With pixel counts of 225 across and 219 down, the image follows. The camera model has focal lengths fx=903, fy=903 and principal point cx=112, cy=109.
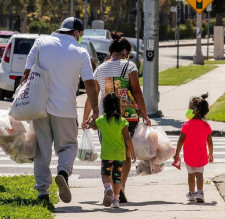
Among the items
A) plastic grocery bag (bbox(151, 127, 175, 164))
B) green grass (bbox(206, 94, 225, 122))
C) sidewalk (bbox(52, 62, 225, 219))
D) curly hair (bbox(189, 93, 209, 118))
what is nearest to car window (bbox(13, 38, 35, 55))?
green grass (bbox(206, 94, 225, 122))

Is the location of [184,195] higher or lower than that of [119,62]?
lower

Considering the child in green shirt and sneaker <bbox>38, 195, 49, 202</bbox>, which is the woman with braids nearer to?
the child in green shirt

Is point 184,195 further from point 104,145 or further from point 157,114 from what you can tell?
point 157,114

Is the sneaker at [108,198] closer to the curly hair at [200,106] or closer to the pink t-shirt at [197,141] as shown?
the pink t-shirt at [197,141]

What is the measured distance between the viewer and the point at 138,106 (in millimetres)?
9516

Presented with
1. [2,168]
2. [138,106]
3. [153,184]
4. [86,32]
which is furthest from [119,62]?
[86,32]

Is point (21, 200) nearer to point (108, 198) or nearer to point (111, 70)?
point (108, 198)

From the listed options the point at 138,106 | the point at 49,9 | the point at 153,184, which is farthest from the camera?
the point at 49,9

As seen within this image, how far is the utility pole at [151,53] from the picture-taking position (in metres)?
19.6

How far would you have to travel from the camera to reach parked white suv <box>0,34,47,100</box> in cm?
2416

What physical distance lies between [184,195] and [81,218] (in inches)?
82.9

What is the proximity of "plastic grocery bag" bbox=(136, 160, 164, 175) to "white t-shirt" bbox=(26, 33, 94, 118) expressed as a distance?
4.25 ft

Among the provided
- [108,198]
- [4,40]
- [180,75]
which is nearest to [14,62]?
[4,40]

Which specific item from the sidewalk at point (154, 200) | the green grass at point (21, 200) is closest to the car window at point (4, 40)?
the sidewalk at point (154, 200)
